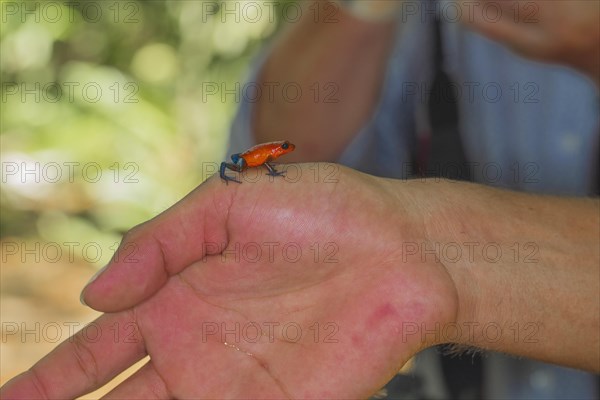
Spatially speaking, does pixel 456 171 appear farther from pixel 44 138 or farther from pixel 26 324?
pixel 44 138

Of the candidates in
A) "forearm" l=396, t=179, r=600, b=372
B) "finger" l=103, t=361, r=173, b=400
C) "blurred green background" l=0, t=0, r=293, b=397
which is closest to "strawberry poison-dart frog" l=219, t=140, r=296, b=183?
"forearm" l=396, t=179, r=600, b=372

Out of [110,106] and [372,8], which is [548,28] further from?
[110,106]

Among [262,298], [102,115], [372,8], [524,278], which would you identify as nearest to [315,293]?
[262,298]

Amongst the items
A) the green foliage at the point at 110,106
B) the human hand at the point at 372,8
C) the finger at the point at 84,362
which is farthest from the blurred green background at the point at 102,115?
the finger at the point at 84,362

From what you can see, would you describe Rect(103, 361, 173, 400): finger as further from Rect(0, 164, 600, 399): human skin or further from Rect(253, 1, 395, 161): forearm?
Rect(253, 1, 395, 161): forearm

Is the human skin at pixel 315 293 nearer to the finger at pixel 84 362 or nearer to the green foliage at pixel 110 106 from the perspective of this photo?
the finger at pixel 84 362

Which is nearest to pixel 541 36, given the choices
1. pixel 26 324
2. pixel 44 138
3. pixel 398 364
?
pixel 398 364

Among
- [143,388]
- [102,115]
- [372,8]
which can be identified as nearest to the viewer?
[143,388]
